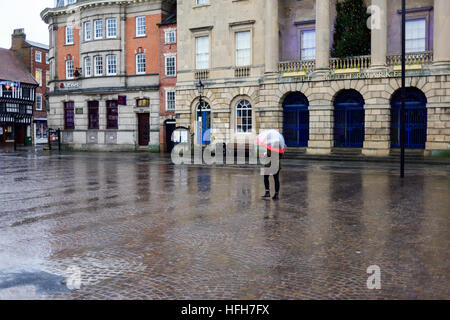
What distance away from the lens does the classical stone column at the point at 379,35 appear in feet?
90.5

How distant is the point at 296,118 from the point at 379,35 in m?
7.31

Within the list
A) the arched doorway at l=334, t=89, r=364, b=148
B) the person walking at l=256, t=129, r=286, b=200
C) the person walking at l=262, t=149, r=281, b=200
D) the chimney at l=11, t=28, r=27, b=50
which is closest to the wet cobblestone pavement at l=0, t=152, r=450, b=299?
the person walking at l=262, t=149, r=281, b=200

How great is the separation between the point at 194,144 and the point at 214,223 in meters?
26.2

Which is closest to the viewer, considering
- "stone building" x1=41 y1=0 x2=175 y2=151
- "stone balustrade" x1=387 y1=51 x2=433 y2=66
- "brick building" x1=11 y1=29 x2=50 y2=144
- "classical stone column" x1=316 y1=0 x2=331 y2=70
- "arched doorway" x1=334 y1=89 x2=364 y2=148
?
"stone balustrade" x1=387 y1=51 x2=433 y2=66

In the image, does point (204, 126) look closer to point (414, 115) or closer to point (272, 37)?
point (272, 37)

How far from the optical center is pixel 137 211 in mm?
10258

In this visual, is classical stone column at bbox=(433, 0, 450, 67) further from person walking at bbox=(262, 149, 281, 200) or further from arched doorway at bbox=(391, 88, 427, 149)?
person walking at bbox=(262, 149, 281, 200)

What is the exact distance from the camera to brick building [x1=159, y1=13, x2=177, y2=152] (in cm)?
3847

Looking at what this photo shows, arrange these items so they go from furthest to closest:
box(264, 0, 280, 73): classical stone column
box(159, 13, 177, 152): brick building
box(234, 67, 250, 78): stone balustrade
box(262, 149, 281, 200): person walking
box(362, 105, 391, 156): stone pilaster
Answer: box(159, 13, 177, 152): brick building → box(234, 67, 250, 78): stone balustrade → box(264, 0, 280, 73): classical stone column → box(362, 105, 391, 156): stone pilaster → box(262, 149, 281, 200): person walking

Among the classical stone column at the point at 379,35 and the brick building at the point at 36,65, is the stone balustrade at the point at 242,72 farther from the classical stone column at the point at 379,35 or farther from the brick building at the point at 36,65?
the brick building at the point at 36,65

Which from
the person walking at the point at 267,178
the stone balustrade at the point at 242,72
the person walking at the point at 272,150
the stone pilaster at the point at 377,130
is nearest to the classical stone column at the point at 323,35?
the stone pilaster at the point at 377,130

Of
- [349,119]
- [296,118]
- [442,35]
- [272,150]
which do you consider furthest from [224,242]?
[296,118]

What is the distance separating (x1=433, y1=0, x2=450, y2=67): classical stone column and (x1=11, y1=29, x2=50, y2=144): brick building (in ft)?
Answer: 171

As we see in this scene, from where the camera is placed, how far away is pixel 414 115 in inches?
1096
